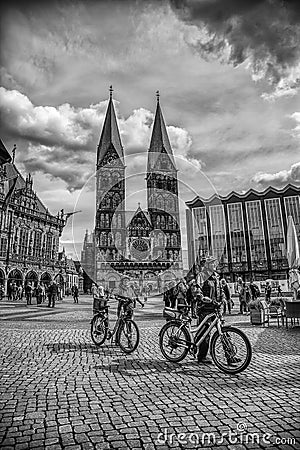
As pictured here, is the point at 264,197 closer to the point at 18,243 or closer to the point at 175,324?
the point at 18,243

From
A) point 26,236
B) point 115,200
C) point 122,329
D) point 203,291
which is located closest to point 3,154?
point 122,329

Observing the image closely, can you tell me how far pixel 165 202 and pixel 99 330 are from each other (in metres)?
5.66

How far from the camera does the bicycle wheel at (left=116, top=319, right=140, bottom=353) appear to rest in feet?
23.0

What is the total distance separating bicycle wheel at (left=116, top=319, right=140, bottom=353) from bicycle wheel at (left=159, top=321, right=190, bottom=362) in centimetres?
76

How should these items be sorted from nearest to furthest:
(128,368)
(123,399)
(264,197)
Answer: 1. (123,399)
2. (128,368)
3. (264,197)

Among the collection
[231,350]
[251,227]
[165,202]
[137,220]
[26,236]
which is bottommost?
[231,350]

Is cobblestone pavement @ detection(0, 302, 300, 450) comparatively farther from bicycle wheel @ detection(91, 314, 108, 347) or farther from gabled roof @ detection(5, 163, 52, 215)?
gabled roof @ detection(5, 163, 52, 215)

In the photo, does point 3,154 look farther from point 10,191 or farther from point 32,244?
point 32,244

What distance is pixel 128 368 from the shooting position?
5777 mm

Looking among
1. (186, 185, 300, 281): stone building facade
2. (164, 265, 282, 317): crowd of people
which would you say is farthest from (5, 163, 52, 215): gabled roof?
(164, 265, 282, 317): crowd of people

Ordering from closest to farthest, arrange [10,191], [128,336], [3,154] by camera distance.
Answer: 1. [128,336]
2. [3,154]
3. [10,191]

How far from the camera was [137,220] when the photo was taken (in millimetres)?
34531

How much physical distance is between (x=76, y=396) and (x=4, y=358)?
301 centimetres

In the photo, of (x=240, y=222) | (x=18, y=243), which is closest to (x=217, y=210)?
(x=240, y=222)
